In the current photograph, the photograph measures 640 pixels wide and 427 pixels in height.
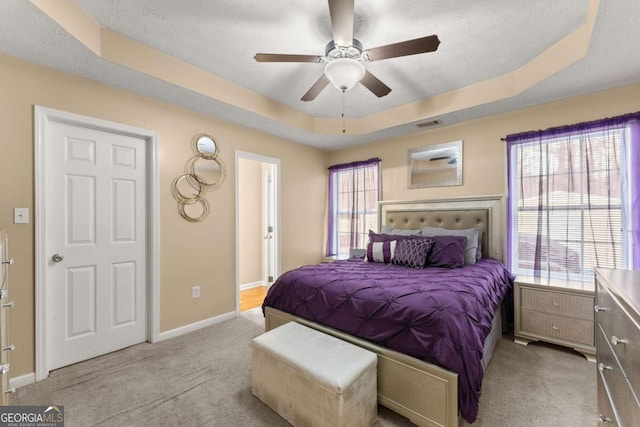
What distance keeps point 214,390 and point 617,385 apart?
2197mm

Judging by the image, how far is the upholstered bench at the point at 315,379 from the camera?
1.42m

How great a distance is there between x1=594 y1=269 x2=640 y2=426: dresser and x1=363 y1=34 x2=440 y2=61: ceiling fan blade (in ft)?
5.01

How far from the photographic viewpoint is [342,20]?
5.32ft

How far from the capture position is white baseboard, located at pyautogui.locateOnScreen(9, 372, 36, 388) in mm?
1982

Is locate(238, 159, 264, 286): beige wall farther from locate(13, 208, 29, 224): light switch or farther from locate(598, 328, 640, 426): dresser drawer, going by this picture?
locate(598, 328, 640, 426): dresser drawer

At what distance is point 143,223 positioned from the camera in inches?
109

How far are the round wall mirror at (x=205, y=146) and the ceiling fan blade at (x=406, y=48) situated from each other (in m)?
2.07

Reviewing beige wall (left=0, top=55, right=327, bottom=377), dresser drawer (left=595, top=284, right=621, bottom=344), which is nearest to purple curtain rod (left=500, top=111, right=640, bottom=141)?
dresser drawer (left=595, top=284, right=621, bottom=344)

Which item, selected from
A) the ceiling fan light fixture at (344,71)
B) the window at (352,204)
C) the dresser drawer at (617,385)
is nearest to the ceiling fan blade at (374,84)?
the ceiling fan light fixture at (344,71)

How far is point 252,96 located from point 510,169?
3.04 metres

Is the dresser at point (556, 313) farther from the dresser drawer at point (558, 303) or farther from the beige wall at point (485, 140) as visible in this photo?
the beige wall at point (485, 140)

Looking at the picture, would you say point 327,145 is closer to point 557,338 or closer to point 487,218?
point 487,218

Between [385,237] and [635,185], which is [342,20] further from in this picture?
[635,185]

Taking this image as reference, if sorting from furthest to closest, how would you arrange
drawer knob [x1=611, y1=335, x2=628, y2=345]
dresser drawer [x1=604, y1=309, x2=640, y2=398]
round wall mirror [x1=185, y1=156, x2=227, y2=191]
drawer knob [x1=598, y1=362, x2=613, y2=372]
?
round wall mirror [x1=185, y1=156, x2=227, y2=191] < drawer knob [x1=598, y1=362, x2=613, y2=372] < drawer knob [x1=611, y1=335, x2=628, y2=345] < dresser drawer [x1=604, y1=309, x2=640, y2=398]
